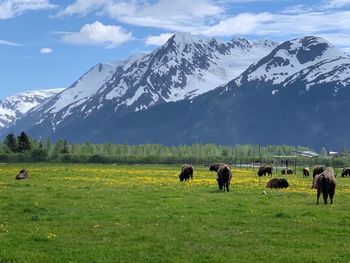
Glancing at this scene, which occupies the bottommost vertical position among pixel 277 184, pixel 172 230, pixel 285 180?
pixel 172 230

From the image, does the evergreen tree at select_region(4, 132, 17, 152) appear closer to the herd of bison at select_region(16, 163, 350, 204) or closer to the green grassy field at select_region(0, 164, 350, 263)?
the herd of bison at select_region(16, 163, 350, 204)

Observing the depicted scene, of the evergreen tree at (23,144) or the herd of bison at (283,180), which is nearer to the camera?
the herd of bison at (283,180)

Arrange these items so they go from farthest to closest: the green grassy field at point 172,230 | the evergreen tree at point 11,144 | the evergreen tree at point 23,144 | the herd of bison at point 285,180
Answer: the evergreen tree at point 23,144
the evergreen tree at point 11,144
the herd of bison at point 285,180
the green grassy field at point 172,230

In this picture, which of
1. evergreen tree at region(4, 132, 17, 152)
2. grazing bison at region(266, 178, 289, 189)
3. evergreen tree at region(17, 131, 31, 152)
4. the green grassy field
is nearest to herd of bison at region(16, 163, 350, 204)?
grazing bison at region(266, 178, 289, 189)

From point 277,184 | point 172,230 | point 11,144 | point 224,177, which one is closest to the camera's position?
point 172,230

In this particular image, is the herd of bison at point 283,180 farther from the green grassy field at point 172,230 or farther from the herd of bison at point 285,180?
the green grassy field at point 172,230

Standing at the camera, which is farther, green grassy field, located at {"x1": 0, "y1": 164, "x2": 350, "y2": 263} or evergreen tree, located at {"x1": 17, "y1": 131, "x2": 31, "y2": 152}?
evergreen tree, located at {"x1": 17, "y1": 131, "x2": 31, "y2": 152}

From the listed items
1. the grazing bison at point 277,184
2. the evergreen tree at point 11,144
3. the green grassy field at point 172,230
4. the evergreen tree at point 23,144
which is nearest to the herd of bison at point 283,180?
the grazing bison at point 277,184

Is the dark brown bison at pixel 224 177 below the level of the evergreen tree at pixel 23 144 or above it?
below

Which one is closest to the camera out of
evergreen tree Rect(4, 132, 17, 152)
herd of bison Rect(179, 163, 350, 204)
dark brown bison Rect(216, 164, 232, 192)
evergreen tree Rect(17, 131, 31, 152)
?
herd of bison Rect(179, 163, 350, 204)

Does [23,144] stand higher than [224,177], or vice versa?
[23,144]

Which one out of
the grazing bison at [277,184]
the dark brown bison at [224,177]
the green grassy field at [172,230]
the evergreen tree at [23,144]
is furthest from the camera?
the evergreen tree at [23,144]

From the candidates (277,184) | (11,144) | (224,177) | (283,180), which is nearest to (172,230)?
(224,177)

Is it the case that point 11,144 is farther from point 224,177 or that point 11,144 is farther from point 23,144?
point 224,177
